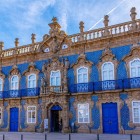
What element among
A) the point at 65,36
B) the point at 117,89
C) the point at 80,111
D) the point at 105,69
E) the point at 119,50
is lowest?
the point at 80,111

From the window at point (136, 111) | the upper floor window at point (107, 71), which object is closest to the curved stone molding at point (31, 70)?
the upper floor window at point (107, 71)

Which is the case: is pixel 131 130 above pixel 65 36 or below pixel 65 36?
below

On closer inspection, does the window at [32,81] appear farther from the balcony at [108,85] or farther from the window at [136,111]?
the window at [136,111]

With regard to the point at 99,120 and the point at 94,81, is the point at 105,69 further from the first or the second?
the point at 99,120

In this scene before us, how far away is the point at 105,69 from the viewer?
69.5 feet

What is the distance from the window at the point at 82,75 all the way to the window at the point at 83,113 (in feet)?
6.67

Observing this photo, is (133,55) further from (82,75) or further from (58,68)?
(58,68)

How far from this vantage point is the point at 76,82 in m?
22.2

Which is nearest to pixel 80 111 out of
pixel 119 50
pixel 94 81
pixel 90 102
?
pixel 90 102

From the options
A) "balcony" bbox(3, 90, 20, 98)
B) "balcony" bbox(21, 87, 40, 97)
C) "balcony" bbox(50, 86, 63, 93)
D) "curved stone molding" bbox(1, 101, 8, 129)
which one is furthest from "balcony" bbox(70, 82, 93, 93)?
"curved stone molding" bbox(1, 101, 8, 129)

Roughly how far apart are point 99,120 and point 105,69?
4.08 m

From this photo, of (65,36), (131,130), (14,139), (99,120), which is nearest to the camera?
(14,139)

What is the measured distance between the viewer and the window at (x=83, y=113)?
2127 cm

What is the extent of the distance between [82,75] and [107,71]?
88.7 inches
